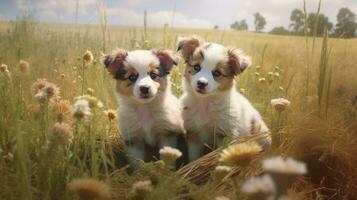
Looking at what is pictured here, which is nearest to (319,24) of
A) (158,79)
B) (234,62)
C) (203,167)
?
(234,62)

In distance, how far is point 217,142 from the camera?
327 cm

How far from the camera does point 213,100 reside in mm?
3328

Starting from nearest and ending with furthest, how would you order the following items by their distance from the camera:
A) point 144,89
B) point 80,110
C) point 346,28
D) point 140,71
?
point 80,110 → point 144,89 → point 140,71 → point 346,28

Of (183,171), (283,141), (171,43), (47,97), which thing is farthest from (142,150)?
(171,43)

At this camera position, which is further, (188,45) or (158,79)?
(188,45)

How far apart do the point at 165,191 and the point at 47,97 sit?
0.84 meters

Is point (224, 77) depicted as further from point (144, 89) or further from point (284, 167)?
point (284, 167)

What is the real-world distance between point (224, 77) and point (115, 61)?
2.44ft

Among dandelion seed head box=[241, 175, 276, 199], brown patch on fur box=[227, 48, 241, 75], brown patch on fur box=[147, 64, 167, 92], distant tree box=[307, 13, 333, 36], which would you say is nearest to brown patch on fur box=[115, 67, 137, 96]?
brown patch on fur box=[147, 64, 167, 92]

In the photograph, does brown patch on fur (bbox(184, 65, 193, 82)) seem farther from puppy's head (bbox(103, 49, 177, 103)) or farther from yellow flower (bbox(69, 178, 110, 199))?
yellow flower (bbox(69, 178, 110, 199))

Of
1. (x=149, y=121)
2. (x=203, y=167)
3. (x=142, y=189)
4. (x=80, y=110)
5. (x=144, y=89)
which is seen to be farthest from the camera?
(x=149, y=121)

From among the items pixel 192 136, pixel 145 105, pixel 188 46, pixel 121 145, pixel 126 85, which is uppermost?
pixel 188 46

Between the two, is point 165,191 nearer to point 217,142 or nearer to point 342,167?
point 342,167

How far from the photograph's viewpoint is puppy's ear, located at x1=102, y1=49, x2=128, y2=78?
3172mm
